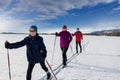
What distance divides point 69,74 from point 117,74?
173 cm

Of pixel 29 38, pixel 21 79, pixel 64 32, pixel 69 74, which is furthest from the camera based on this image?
pixel 64 32

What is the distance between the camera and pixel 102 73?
8211mm

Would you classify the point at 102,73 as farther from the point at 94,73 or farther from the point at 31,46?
the point at 31,46

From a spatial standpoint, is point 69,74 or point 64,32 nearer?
point 69,74

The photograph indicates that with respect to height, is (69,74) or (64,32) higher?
(64,32)

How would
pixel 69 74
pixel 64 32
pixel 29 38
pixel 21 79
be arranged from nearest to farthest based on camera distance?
pixel 29 38, pixel 21 79, pixel 69 74, pixel 64 32

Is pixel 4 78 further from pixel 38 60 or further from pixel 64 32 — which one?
pixel 64 32

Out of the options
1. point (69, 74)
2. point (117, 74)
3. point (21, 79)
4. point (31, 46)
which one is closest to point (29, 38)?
point (31, 46)

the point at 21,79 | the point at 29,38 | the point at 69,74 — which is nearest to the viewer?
the point at 29,38

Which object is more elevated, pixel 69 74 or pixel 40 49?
pixel 40 49

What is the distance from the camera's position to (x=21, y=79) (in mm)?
6988

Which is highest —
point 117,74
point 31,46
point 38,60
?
point 31,46

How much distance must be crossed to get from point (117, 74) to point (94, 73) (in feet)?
2.66

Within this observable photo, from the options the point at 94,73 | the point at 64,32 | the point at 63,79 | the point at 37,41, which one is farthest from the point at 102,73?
the point at 37,41
